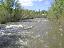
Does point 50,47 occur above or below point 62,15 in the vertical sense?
above

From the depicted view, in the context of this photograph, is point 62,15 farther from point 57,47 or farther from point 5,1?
point 57,47

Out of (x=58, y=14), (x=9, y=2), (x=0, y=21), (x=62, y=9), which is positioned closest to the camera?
(x=0, y=21)

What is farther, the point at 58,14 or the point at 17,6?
the point at 17,6

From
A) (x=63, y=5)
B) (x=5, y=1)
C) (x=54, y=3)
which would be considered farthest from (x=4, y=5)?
(x=63, y=5)

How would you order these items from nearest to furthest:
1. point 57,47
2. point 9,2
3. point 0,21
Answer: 1. point 57,47
2. point 0,21
3. point 9,2

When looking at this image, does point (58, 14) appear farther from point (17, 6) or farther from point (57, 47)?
point (57, 47)

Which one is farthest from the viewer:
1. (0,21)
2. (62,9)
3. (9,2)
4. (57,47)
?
(9,2)

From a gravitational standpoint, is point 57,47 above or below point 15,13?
above

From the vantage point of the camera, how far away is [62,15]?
6228cm

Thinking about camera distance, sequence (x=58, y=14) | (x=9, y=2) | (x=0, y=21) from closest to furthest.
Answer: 1. (x=0, y=21)
2. (x=58, y=14)
3. (x=9, y=2)

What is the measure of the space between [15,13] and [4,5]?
15.4 ft

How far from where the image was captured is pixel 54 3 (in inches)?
2633

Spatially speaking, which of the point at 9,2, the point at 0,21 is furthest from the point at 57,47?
the point at 9,2

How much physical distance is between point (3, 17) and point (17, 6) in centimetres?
1739
